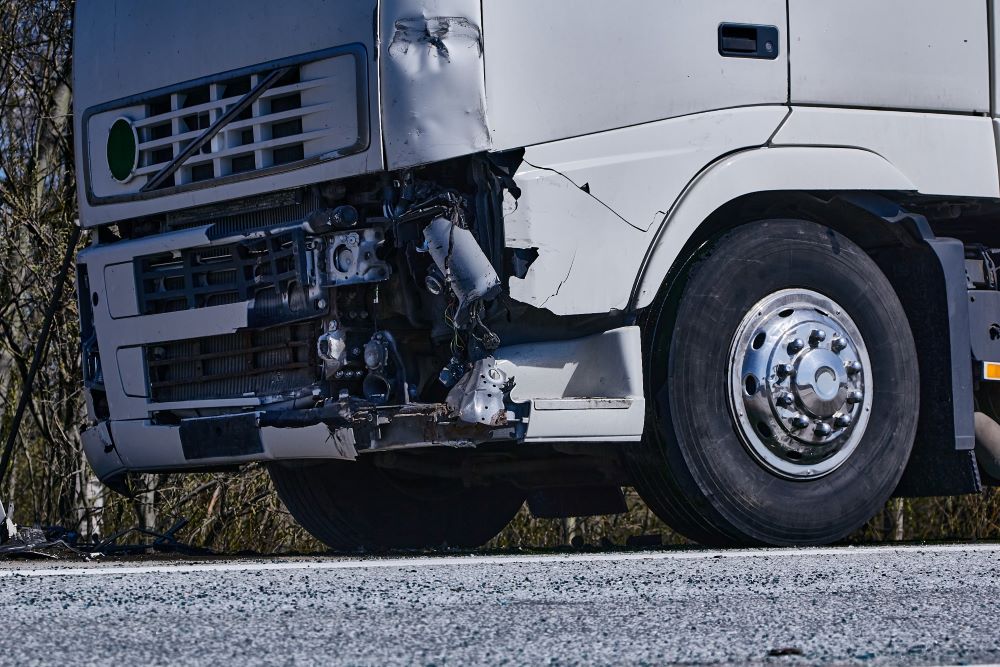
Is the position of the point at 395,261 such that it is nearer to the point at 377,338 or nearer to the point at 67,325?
the point at 377,338

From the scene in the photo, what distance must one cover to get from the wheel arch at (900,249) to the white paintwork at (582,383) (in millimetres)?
366

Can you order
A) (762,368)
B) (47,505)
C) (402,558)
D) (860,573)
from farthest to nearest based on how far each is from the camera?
(47,505)
(762,368)
(402,558)
(860,573)

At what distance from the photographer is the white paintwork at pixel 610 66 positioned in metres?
5.12

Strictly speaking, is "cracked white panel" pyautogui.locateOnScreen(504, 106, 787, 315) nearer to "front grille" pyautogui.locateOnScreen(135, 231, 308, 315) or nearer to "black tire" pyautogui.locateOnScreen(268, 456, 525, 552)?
"front grille" pyautogui.locateOnScreen(135, 231, 308, 315)

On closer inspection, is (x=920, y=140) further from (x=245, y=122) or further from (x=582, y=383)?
(x=245, y=122)

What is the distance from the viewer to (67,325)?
10547 mm

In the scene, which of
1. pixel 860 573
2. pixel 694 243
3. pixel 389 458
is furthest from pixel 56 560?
pixel 860 573

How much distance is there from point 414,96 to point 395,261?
545 mm

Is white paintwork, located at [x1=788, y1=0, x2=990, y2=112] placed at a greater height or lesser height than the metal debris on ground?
greater

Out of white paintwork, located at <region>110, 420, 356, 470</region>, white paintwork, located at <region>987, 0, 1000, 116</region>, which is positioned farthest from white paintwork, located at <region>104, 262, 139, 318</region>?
white paintwork, located at <region>987, 0, 1000, 116</region>

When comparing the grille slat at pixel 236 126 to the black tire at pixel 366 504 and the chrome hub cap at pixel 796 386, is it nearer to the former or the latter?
the black tire at pixel 366 504

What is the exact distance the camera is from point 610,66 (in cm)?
528

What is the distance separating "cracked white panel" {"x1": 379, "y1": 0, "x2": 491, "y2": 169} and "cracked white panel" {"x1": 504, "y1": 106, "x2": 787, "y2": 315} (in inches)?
9.1

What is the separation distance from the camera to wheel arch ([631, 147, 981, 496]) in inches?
218
